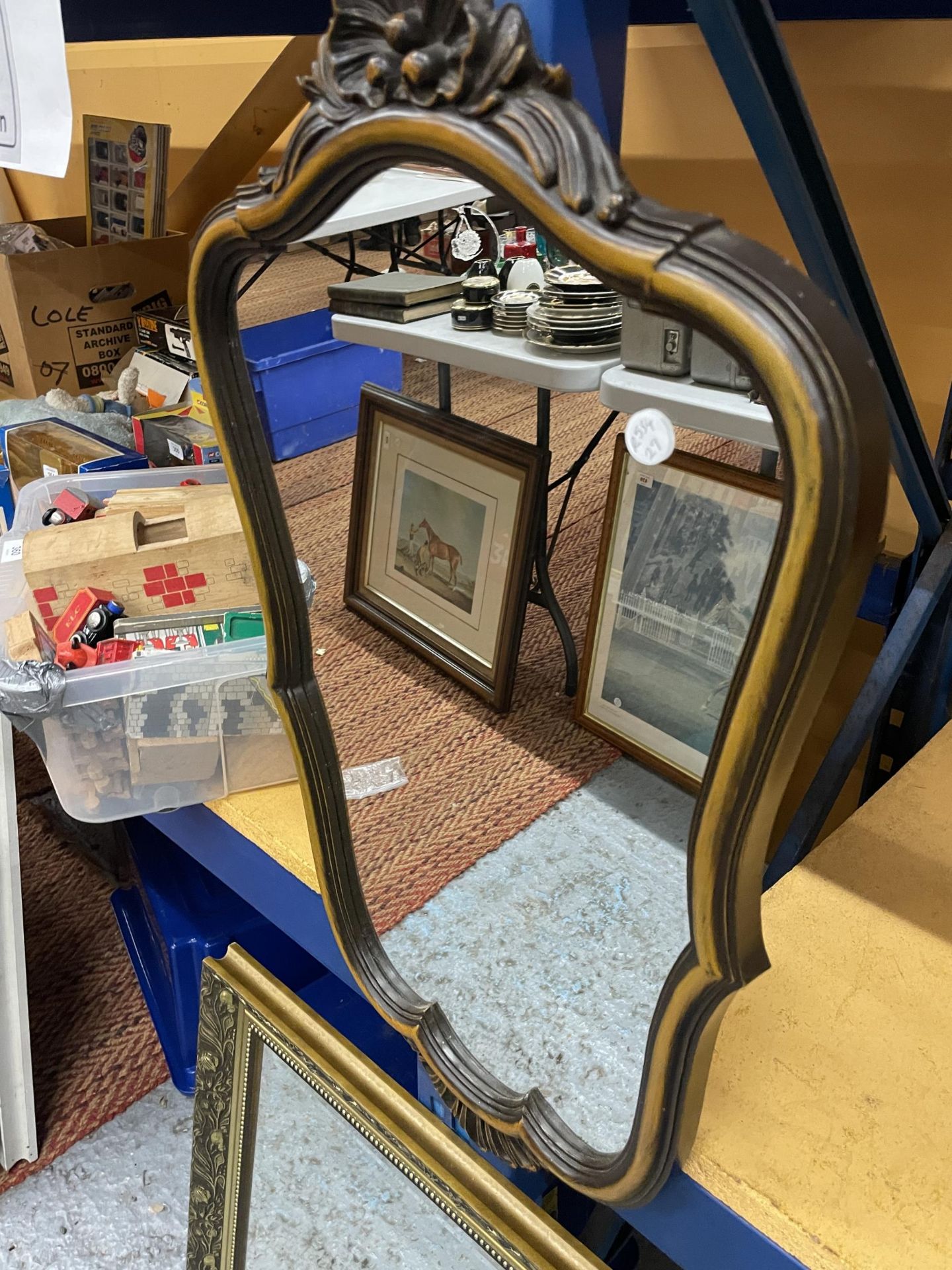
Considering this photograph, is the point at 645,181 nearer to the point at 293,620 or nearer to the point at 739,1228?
the point at 293,620

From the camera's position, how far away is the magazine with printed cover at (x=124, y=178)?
1543mm

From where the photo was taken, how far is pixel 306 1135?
0.90m

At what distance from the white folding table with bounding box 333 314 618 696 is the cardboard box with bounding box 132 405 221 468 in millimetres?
725

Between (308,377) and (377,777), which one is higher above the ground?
(308,377)

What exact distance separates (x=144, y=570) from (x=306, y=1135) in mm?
557

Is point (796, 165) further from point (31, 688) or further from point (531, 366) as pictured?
point (31, 688)

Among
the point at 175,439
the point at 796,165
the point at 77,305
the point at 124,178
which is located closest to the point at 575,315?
the point at 796,165

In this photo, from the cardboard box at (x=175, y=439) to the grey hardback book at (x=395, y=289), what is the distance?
736 mm

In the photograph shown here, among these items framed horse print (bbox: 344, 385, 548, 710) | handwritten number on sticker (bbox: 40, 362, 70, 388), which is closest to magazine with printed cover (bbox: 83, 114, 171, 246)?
handwritten number on sticker (bbox: 40, 362, 70, 388)

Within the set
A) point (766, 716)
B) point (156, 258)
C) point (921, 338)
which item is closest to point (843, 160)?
point (921, 338)

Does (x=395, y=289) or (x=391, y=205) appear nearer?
(x=391, y=205)

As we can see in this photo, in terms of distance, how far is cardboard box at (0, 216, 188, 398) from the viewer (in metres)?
1.46

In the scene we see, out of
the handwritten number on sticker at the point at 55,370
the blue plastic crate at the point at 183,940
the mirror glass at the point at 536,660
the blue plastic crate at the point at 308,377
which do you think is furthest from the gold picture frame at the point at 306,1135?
the handwritten number on sticker at the point at 55,370

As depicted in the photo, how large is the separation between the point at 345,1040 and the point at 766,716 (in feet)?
2.13
